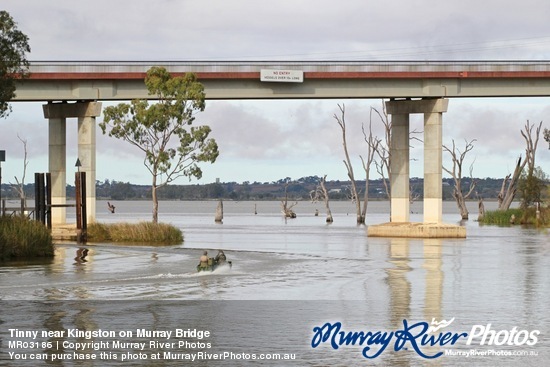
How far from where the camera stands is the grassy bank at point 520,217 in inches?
3610

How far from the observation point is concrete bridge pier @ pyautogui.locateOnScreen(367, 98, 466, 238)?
6738cm

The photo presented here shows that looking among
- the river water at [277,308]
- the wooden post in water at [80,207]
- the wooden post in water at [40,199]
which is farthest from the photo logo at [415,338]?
the wooden post in water at [80,207]

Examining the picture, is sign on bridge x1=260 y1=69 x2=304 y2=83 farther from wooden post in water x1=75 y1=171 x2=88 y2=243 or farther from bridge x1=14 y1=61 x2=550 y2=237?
wooden post in water x1=75 y1=171 x2=88 y2=243

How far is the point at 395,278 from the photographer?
32.7m

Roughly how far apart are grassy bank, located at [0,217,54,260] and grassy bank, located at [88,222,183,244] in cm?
1364

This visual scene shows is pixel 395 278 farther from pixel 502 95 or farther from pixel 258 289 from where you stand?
pixel 502 95

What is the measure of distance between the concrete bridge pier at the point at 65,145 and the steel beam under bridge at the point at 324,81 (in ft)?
3.57

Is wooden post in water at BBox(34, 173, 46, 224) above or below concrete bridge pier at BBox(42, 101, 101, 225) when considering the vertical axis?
below

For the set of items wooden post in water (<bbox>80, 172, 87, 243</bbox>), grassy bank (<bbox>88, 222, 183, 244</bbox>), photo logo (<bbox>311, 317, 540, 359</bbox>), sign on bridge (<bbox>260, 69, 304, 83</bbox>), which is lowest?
photo logo (<bbox>311, 317, 540, 359</bbox>)

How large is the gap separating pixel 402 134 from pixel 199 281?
3978cm

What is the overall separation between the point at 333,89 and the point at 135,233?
1808 centimetres

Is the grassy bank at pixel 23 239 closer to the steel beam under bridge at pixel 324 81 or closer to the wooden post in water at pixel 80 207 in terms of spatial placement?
the wooden post in water at pixel 80 207

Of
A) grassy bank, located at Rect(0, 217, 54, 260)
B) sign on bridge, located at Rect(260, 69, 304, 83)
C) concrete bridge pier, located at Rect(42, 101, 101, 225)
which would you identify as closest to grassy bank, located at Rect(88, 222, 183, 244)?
concrete bridge pier, located at Rect(42, 101, 101, 225)

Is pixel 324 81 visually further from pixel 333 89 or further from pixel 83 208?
pixel 83 208
